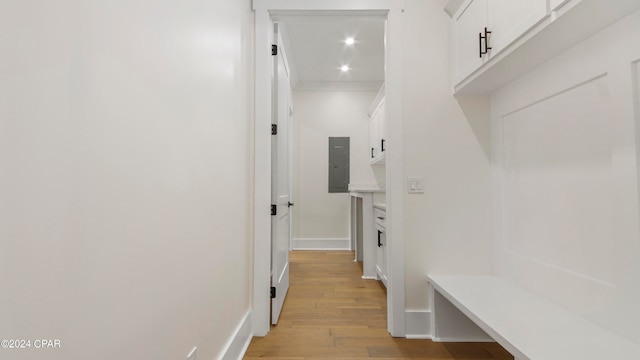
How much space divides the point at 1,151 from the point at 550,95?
6.81 ft

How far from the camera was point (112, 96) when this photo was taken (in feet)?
2.49

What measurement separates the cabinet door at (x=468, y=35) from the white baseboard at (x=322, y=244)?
3405 mm

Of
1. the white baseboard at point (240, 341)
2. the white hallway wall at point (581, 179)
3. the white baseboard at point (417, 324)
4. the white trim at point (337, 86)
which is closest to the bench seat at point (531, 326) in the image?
the white hallway wall at point (581, 179)

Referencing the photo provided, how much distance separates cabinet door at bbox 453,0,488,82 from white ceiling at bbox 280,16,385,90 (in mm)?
690

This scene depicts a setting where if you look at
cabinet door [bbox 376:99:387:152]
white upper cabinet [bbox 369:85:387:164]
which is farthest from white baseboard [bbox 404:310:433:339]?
cabinet door [bbox 376:99:387:152]

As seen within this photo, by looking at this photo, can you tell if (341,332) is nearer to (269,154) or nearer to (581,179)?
(269,154)

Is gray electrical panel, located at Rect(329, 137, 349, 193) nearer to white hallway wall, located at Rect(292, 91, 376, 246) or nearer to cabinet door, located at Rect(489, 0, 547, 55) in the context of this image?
white hallway wall, located at Rect(292, 91, 376, 246)

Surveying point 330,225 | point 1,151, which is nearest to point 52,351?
point 1,151

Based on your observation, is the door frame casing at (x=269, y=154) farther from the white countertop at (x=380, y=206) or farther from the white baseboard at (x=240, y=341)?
the white countertop at (x=380, y=206)

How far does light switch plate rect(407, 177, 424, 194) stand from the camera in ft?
7.00

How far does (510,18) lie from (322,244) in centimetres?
402

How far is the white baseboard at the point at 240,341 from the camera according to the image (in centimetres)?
162

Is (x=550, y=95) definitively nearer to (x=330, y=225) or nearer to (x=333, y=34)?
(x=333, y=34)

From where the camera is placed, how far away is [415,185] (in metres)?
2.14
